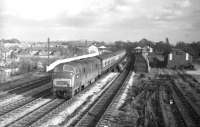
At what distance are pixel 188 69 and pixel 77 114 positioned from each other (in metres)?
37.9

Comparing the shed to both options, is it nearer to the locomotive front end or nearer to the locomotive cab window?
the locomotive cab window

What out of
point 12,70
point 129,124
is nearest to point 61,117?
point 129,124

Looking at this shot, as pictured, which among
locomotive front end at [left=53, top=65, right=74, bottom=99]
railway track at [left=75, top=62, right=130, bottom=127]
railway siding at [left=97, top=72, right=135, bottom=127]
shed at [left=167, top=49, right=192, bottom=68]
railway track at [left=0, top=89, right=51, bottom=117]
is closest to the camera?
railway track at [left=75, top=62, right=130, bottom=127]

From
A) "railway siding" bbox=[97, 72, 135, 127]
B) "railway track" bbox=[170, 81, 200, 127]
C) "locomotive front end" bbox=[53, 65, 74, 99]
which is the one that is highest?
"locomotive front end" bbox=[53, 65, 74, 99]

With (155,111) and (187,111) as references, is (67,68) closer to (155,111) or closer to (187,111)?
(155,111)

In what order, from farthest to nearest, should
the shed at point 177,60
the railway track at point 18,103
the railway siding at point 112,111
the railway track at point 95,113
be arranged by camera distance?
the shed at point 177,60, the railway track at point 18,103, the railway siding at point 112,111, the railway track at point 95,113

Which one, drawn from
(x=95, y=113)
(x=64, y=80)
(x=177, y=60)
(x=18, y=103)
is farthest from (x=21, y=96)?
(x=177, y=60)

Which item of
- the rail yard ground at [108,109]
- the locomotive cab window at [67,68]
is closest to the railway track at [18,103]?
the rail yard ground at [108,109]

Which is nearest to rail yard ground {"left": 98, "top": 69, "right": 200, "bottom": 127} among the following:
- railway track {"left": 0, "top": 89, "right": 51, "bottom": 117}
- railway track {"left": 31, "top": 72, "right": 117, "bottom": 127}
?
railway track {"left": 31, "top": 72, "right": 117, "bottom": 127}

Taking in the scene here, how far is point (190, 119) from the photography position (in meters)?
13.9

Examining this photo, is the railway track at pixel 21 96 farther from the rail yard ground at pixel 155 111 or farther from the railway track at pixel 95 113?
the rail yard ground at pixel 155 111

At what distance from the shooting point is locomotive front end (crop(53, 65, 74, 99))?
695 inches

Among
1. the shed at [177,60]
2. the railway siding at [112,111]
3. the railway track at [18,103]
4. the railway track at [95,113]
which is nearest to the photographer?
the railway track at [95,113]

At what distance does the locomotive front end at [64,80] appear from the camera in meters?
17.7
